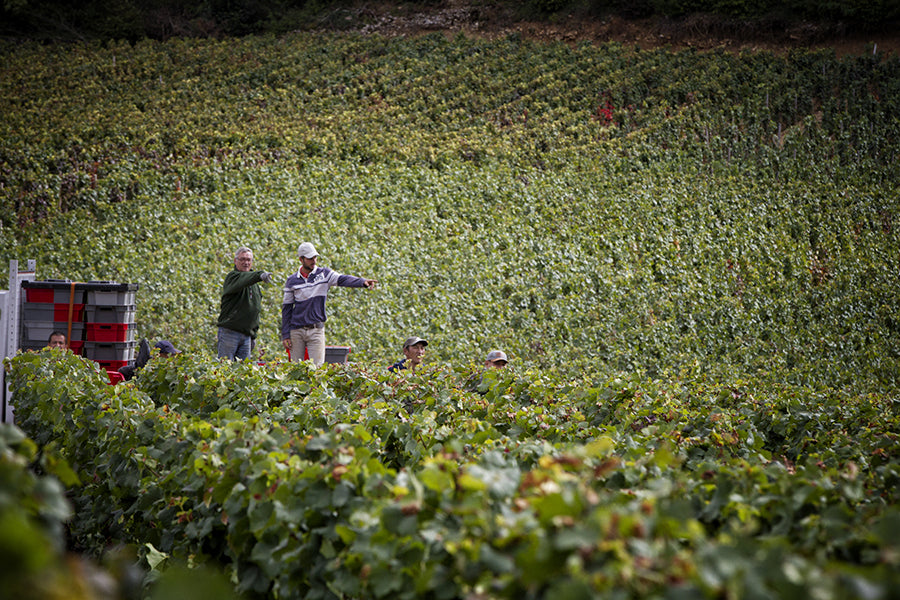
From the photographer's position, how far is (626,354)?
15016 mm

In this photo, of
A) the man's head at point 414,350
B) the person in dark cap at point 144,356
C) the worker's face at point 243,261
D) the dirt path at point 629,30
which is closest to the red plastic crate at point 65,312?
the person in dark cap at point 144,356

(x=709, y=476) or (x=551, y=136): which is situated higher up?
(x=551, y=136)

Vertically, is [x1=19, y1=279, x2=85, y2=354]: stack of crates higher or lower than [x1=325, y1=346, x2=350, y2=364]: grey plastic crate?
higher

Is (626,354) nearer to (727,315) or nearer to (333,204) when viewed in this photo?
(727,315)

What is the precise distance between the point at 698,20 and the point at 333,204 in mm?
29929

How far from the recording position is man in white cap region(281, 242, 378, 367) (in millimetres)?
8812

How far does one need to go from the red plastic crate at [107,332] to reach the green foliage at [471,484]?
7.40 ft

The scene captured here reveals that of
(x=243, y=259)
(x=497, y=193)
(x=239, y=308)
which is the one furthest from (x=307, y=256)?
(x=497, y=193)

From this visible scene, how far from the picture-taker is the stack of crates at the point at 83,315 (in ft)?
29.2

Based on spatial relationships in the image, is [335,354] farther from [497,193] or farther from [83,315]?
[497,193]

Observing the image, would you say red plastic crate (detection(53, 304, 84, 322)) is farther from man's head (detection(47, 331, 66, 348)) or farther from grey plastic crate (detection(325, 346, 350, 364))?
grey plastic crate (detection(325, 346, 350, 364))

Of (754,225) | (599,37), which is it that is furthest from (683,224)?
(599,37)

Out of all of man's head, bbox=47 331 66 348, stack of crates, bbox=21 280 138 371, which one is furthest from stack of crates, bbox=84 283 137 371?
man's head, bbox=47 331 66 348

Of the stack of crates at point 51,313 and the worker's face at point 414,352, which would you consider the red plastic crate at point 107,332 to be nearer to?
the stack of crates at point 51,313
